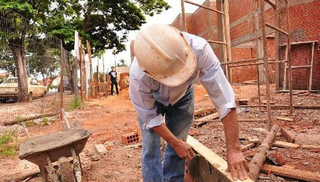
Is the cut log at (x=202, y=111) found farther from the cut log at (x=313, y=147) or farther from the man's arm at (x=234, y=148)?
the man's arm at (x=234, y=148)

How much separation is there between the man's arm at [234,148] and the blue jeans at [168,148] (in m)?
0.54

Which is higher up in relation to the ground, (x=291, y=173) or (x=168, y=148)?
(x=168, y=148)

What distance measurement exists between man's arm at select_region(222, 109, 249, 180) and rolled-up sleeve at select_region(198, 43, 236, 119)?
5 centimetres

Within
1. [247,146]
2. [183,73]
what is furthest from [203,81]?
[247,146]

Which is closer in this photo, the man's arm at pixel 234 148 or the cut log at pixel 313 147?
the man's arm at pixel 234 148

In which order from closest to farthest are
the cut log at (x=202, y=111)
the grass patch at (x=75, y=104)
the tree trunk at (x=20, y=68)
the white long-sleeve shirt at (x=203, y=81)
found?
the white long-sleeve shirt at (x=203, y=81)
the cut log at (x=202, y=111)
the tree trunk at (x=20, y=68)
the grass patch at (x=75, y=104)

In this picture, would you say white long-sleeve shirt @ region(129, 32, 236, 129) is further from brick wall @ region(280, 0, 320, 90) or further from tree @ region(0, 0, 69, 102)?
brick wall @ region(280, 0, 320, 90)

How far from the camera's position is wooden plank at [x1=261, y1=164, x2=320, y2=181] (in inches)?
90.4

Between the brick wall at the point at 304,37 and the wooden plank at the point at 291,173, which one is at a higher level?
the brick wall at the point at 304,37

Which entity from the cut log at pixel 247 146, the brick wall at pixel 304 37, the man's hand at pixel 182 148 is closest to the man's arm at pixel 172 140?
the man's hand at pixel 182 148

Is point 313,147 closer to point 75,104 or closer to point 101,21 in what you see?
point 75,104

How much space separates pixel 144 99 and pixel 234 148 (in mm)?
675

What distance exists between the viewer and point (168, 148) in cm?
241

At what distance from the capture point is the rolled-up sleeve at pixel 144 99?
169cm
